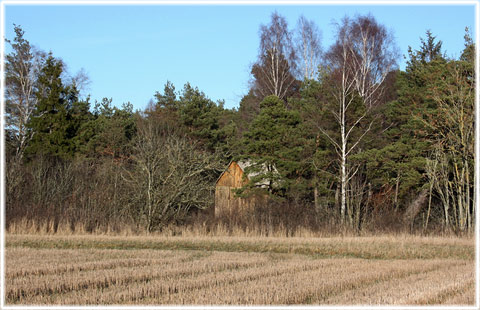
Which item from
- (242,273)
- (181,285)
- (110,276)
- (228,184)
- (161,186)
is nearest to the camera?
(181,285)

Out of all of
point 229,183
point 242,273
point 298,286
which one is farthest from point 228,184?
point 298,286

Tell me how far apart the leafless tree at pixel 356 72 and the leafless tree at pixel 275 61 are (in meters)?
2.74

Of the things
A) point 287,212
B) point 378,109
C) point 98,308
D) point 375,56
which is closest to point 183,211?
point 287,212

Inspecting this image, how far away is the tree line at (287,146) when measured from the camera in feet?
82.8

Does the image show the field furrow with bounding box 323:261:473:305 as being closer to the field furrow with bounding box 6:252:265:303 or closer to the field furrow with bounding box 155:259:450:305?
the field furrow with bounding box 155:259:450:305

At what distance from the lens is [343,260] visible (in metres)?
15.1

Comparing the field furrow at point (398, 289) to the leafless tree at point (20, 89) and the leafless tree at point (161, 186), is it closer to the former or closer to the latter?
the leafless tree at point (161, 186)

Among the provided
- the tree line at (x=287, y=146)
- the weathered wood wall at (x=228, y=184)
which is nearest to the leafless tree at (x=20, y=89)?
the tree line at (x=287, y=146)

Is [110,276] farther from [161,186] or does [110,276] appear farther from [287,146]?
[287,146]

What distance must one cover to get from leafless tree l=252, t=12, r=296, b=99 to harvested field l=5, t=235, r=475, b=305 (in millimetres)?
22626

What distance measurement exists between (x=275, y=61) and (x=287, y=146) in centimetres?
1126

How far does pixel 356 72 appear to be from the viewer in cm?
3170

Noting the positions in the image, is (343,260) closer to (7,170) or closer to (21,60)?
(7,170)

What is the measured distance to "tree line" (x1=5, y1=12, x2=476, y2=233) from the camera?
25.2 m
